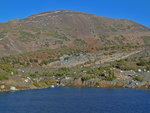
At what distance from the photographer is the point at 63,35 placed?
16088 cm

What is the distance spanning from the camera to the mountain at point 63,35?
13325 cm

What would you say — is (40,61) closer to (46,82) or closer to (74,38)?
(46,82)

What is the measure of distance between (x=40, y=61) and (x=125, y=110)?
69.4m

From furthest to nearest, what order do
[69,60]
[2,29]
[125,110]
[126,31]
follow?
[126,31] → [2,29] → [69,60] → [125,110]

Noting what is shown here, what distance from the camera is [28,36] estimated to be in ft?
475

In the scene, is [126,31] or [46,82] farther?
[126,31]

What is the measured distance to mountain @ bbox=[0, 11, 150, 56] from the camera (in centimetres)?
13325

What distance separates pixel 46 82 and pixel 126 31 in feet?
442

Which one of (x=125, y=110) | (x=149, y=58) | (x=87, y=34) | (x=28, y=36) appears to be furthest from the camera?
(x=87, y=34)

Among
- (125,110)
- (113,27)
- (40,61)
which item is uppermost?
(113,27)

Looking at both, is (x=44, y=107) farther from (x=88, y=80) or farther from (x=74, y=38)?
(x=74, y=38)

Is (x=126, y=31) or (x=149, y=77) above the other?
(x=126, y=31)

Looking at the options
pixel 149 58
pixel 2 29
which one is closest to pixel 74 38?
pixel 2 29

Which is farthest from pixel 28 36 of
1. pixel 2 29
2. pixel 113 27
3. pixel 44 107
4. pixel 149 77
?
pixel 44 107
